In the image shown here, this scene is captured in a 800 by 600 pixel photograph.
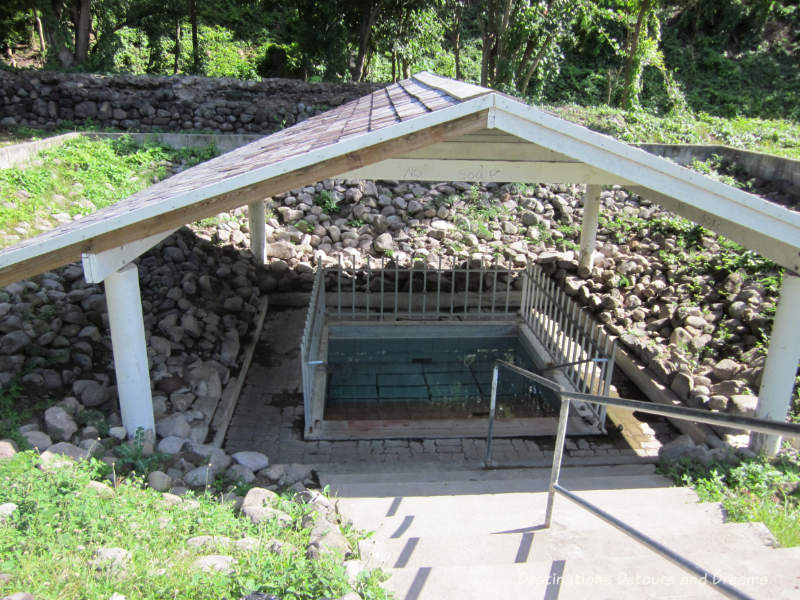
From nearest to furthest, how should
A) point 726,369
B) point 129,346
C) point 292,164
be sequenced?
point 292,164 < point 129,346 < point 726,369

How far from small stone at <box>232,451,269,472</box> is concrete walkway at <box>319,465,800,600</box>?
538 millimetres

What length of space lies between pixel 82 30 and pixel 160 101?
4.15m

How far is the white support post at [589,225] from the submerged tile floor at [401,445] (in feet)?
13.2

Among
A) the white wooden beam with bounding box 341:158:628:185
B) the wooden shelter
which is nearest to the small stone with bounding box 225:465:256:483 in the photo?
the wooden shelter

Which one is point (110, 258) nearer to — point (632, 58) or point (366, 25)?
point (366, 25)

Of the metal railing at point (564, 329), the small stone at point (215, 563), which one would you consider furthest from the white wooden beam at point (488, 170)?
the small stone at point (215, 563)

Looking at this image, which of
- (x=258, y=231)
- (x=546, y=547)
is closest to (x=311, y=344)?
(x=258, y=231)

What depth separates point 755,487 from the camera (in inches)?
175

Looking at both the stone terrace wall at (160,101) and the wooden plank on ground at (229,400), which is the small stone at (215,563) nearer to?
the wooden plank on ground at (229,400)

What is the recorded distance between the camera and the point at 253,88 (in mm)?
16484

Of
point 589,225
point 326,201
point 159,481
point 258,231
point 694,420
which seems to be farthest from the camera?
point 326,201

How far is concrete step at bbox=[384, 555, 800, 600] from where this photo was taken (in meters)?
2.65

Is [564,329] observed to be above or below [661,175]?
below

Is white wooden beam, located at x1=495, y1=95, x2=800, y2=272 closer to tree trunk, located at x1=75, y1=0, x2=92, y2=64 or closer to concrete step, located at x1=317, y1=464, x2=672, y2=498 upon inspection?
concrete step, located at x1=317, y1=464, x2=672, y2=498
